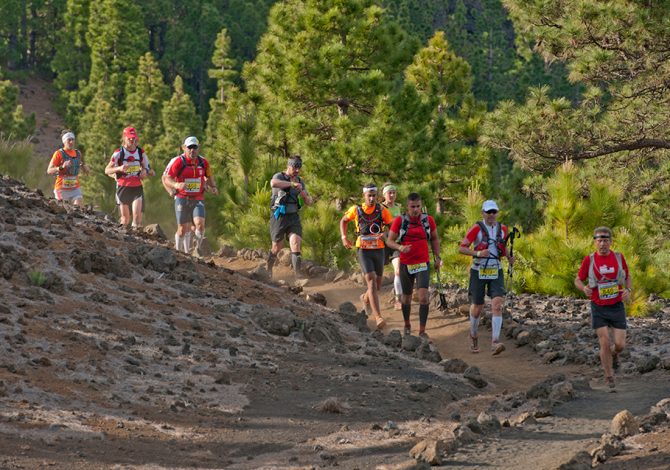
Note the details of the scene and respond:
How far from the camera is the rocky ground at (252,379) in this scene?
705 centimetres

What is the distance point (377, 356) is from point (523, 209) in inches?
943

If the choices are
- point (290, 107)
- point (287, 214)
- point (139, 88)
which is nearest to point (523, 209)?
point (290, 107)

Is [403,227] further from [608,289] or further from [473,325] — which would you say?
[608,289]

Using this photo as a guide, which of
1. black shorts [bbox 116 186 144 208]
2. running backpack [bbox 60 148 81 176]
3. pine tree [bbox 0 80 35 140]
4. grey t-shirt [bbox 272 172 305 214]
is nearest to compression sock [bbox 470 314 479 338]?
grey t-shirt [bbox 272 172 305 214]

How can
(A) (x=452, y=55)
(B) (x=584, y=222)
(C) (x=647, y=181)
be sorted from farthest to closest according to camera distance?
(A) (x=452, y=55) < (C) (x=647, y=181) < (B) (x=584, y=222)

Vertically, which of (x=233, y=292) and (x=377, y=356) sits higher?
(x=233, y=292)

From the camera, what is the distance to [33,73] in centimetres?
8344

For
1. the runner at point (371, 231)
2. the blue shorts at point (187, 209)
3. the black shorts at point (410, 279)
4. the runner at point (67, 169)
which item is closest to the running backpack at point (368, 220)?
the runner at point (371, 231)

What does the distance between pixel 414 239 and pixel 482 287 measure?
2.91 feet

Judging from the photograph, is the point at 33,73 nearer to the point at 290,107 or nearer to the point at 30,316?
the point at 290,107

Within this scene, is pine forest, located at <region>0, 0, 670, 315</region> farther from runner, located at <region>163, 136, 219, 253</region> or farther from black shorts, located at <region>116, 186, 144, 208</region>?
black shorts, located at <region>116, 186, 144, 208</region>

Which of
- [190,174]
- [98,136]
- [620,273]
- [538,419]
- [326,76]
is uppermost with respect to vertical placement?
[98,136]

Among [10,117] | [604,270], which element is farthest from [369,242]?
[10,117]

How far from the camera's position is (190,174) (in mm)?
14828
